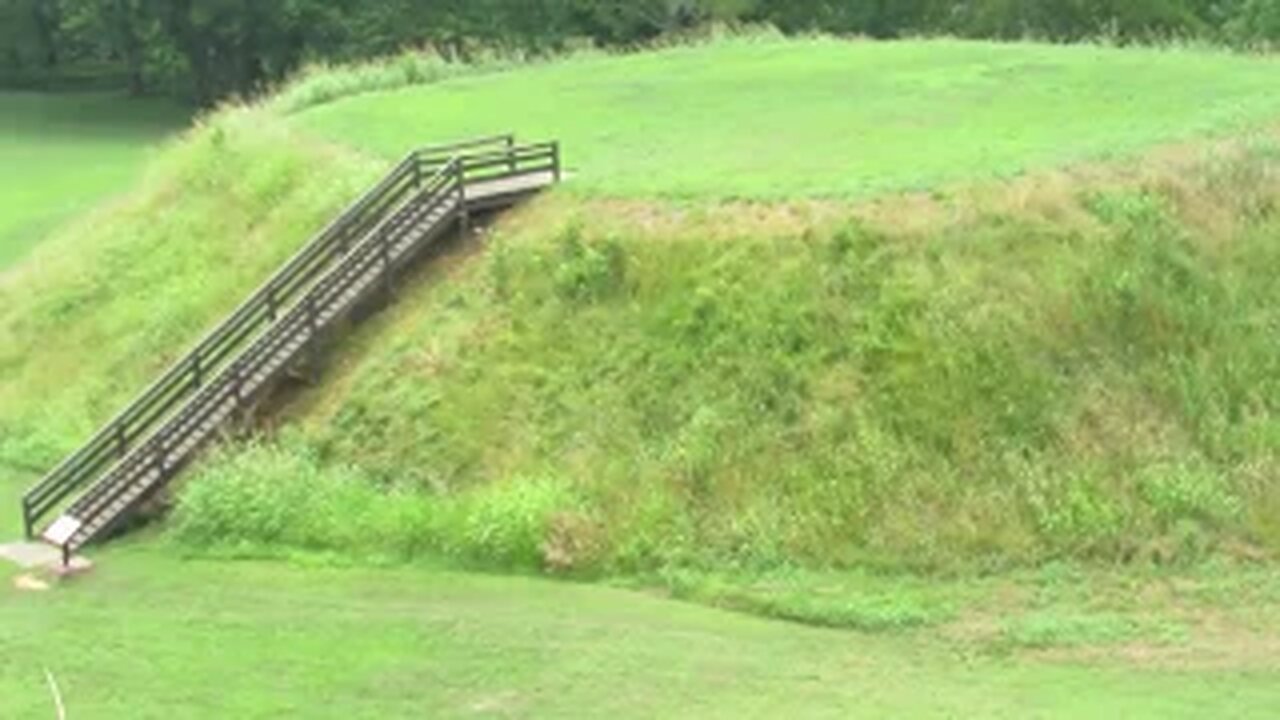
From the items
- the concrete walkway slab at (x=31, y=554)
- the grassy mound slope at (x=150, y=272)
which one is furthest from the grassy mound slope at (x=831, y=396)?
the grassy mound slope at (x=150, y=272)

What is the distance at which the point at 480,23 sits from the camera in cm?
7119

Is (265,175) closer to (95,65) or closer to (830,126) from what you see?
(830,126)

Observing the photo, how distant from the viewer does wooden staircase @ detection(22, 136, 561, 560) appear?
26.8m

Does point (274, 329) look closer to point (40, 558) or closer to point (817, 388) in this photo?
point (40, 558)

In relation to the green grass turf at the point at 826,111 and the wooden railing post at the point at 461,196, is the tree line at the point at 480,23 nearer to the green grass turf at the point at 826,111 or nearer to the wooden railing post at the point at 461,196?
the green grass turf at the point at 826,111

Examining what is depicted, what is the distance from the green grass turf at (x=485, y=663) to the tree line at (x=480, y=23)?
117 feet

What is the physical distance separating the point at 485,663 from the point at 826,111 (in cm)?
1686

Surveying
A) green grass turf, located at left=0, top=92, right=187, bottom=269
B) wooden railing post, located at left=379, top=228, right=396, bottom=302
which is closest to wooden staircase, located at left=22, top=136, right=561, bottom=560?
wooden railing post, located at left=379, top=228, right=396, bottom=302

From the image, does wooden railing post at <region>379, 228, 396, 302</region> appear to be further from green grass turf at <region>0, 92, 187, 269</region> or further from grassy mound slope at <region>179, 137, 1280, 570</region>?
green grass turf at <region>0, 92, 187, 269</region>

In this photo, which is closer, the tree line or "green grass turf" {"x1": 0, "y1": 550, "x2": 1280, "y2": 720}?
"green grass turf" {"x1": 0, "y1": 550, "x2": 1280, "y2": 720}

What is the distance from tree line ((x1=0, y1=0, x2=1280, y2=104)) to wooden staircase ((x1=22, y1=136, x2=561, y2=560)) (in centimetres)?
2912

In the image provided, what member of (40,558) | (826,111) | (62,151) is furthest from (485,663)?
(62,151)

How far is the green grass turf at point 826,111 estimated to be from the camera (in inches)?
1151

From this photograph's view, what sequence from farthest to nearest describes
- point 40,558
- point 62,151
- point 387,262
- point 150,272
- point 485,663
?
point 62,151
point 150,272
point 387,262
point 40,558
point 485,663
